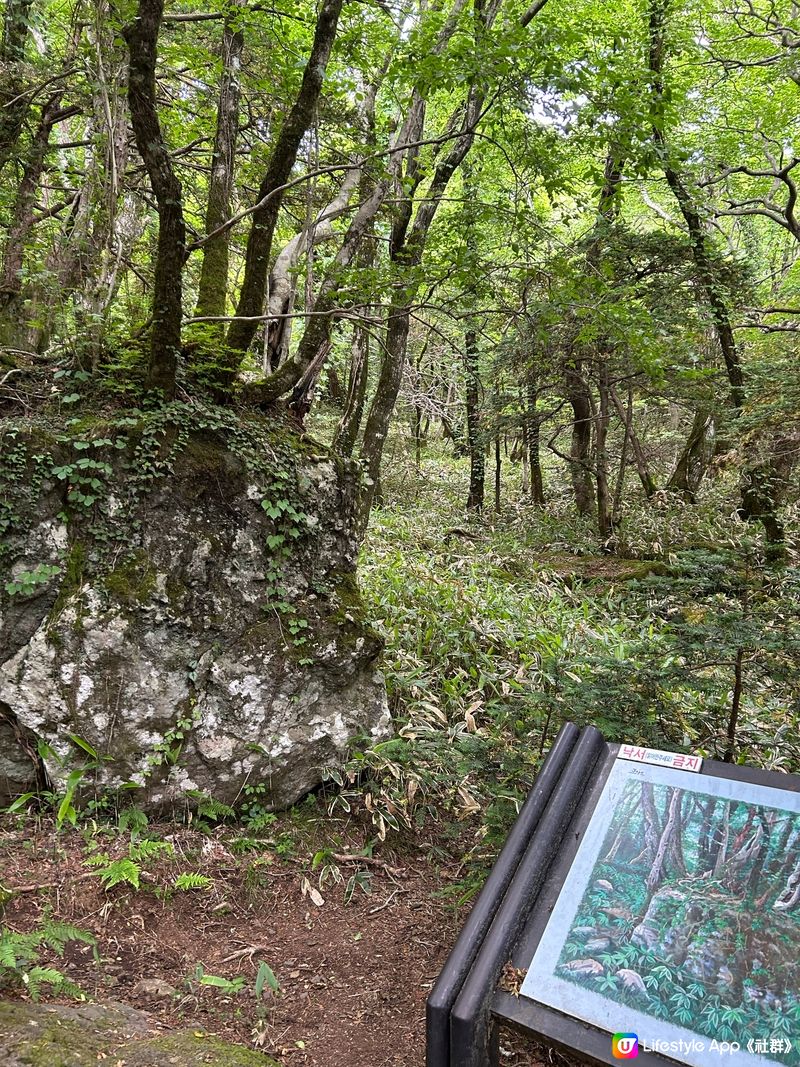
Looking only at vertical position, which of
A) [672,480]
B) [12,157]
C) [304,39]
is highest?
[304,39]

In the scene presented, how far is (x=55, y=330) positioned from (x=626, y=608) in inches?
249

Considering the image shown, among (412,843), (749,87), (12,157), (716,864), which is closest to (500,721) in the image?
(412,843)

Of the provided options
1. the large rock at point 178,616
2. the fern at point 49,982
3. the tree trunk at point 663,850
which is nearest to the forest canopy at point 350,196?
the large rock at point 178,616

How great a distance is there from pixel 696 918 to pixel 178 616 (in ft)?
9.93

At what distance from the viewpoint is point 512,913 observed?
1904 mm

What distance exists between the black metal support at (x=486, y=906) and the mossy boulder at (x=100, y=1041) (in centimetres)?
99

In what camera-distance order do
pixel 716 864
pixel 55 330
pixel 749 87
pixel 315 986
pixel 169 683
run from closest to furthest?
pixel 716 864 → pixel 315 986 → pixel 169 683 → pixel 55 330 → pixel 749 87

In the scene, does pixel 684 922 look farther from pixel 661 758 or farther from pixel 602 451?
pixel 602 451

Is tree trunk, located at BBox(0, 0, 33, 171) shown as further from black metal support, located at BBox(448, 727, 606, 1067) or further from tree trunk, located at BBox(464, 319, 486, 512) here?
tree trunk, located at BBox(464, 319, 486, 512)

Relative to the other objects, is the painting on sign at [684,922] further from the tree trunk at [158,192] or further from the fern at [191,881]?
the tree trunk at [158,192]

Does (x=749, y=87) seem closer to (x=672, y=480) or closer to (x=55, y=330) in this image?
(x=672, y=480)

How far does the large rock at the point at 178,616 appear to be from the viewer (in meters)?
3.37

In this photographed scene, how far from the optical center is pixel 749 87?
949 cm

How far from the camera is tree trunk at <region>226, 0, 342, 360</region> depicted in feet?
11.5
